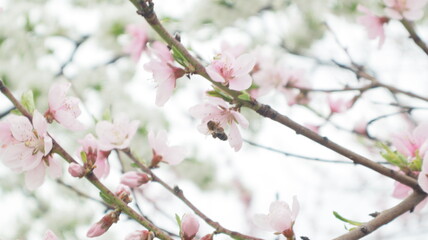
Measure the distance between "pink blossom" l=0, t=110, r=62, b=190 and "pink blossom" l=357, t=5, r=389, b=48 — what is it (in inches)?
31.9

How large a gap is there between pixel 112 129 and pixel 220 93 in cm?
30

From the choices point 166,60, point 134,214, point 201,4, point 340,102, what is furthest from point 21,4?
point 134,214

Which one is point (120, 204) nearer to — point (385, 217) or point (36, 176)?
point (36, 176)

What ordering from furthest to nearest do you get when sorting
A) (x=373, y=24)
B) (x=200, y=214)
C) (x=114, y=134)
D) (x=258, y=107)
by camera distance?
(x=373, y=24) → (x=114, y=134) → (x=200, y=214) → (x=258, y=107)

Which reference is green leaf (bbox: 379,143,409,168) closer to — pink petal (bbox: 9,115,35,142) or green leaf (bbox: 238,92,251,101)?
green leaf (bbox: 238,92,251,101)

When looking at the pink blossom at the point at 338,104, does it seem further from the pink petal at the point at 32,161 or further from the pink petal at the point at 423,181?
the pink petal at the point at 32,161

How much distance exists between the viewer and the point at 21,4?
2219mm

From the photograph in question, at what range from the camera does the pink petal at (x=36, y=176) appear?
82 cm

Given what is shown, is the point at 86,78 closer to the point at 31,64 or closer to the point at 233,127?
the point at 31,64

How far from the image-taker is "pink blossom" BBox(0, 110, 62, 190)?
2.43 feet

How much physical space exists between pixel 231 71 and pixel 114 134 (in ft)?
1.03

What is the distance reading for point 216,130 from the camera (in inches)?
30.0

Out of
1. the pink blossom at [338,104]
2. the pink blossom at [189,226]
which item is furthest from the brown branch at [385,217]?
the pink blossom at [338,104]

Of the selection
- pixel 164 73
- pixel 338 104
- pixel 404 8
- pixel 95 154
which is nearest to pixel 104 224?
pixel 95 154
